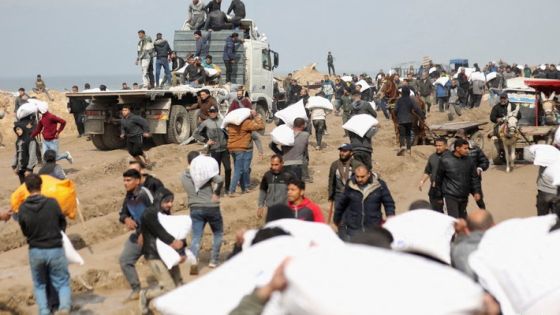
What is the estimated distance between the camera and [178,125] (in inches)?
808

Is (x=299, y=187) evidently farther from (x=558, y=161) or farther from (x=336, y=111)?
(x=336, y=111)

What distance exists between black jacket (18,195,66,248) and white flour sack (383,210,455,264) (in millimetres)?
3341

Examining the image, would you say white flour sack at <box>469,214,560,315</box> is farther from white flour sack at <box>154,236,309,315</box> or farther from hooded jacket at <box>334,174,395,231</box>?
hooded jacket at <box>334,174,395,231</box>

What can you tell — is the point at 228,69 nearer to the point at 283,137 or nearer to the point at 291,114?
the point at 291,114

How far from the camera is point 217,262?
36.4 feet

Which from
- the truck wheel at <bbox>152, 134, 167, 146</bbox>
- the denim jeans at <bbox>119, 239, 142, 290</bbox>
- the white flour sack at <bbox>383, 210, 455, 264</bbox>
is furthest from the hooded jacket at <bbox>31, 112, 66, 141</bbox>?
the white flour sack at <bbox>383, 210, 455, 264</bbox>

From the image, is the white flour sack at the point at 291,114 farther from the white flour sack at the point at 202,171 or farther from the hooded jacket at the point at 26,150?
the white flour sack at the point at 202,171

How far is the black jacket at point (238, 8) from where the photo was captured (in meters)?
23.5

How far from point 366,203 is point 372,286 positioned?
4923mm

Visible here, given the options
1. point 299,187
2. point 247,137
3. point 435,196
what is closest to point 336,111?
point 247,137

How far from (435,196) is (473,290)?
688cm

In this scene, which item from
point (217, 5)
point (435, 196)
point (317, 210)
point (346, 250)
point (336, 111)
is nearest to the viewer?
point (346, 250)

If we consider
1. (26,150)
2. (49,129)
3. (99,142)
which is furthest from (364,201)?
(99,142)

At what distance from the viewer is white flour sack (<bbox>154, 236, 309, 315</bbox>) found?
15.8ft
